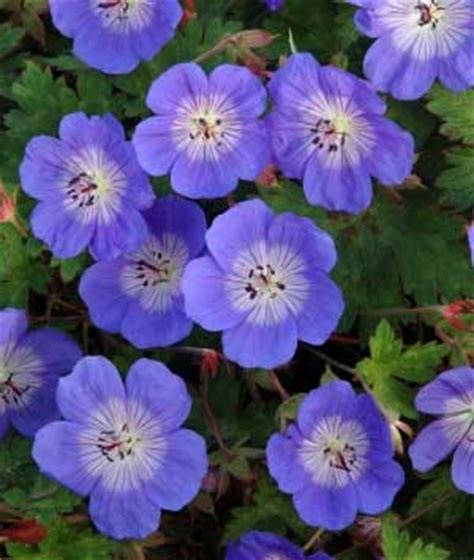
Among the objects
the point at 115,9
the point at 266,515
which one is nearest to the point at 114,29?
the point at 115,9

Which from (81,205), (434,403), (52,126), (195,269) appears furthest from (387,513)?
(52,126)

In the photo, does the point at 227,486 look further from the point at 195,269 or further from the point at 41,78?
the point at 41,78

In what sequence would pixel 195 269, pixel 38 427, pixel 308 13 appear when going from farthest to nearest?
1. pixel 308 13
2. pixel 38 427
3. pixel 195 269

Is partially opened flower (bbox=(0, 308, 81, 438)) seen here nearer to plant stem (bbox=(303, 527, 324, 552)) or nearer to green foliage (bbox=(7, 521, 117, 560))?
green foliage (bbox=(7, 521, 117, 560))

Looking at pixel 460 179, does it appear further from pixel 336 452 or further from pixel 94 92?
pixel 94 92

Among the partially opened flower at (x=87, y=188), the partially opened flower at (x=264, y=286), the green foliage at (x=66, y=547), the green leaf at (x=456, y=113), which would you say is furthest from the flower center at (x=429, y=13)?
the green foliage at (x=66, y=547)
